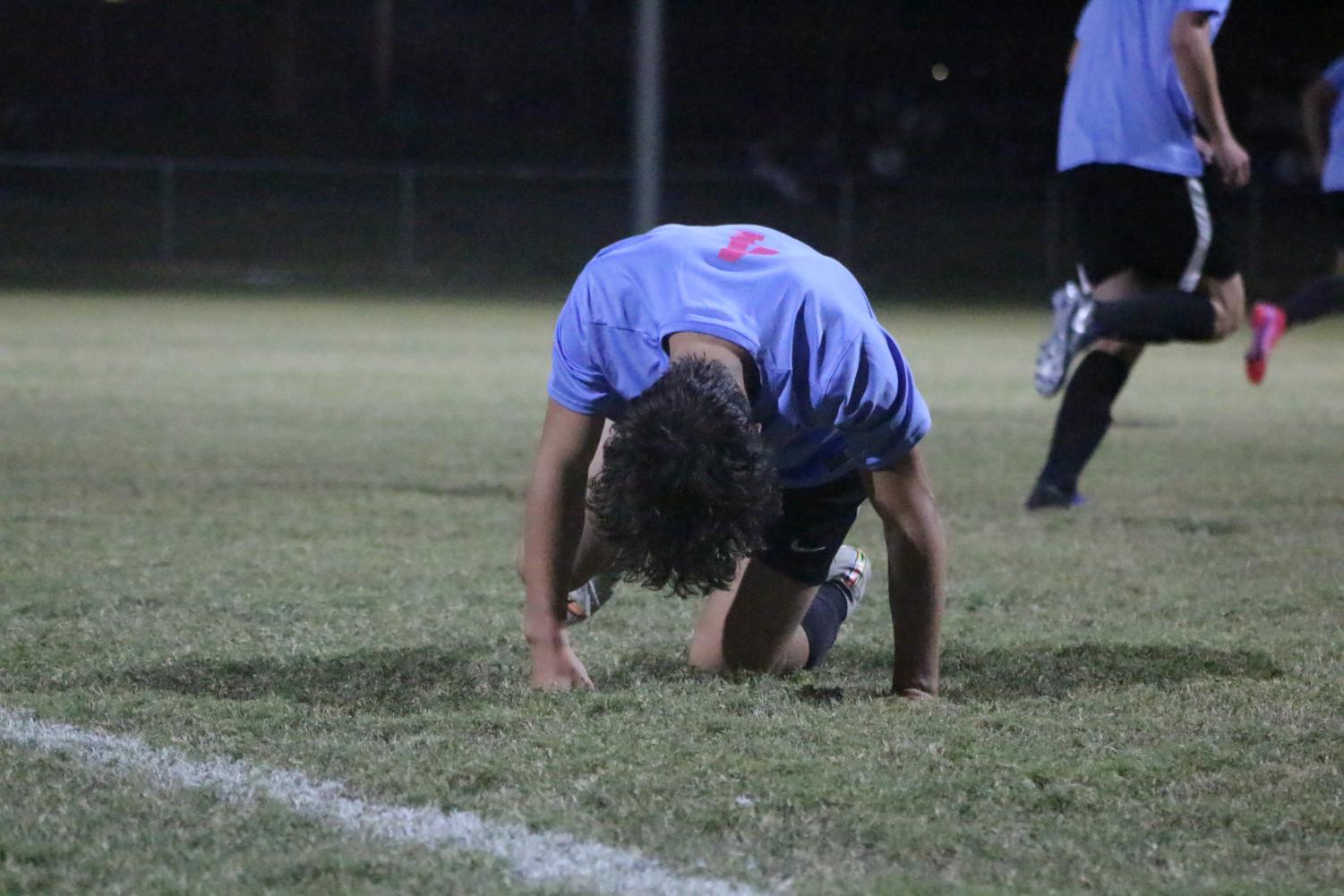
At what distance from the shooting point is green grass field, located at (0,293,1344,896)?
8.61 ft

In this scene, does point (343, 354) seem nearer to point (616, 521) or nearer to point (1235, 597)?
point (1235, 597)

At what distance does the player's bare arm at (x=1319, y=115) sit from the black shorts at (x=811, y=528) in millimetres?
5633

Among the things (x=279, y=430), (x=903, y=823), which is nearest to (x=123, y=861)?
(x=903, y=823)

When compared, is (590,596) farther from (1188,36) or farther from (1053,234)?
(1053,234)

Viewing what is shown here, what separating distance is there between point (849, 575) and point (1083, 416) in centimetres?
224

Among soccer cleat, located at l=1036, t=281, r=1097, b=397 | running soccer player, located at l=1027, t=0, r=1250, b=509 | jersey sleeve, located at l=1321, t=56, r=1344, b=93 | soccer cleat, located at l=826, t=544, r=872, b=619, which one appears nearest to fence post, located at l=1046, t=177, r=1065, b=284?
jersey sleeve, located at l=1321, t=56, r=1344, b=93

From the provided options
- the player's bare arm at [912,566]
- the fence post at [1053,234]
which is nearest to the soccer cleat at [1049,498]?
the player's bare arm at [912,566]

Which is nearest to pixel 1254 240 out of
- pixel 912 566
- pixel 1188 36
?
pixel 1188 36

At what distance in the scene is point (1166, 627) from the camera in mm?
4484

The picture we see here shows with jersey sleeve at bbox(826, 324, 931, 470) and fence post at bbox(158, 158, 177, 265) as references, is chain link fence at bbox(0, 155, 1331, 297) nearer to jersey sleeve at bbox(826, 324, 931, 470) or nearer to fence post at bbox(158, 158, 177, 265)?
fence post at bbox(158, 158, 177, 265)

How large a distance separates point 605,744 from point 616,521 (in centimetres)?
45

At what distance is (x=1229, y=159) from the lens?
603 centimetres

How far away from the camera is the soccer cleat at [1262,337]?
6.98m

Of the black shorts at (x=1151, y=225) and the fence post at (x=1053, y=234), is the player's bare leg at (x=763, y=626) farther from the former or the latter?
the fence post at (x=1053, y=234)
